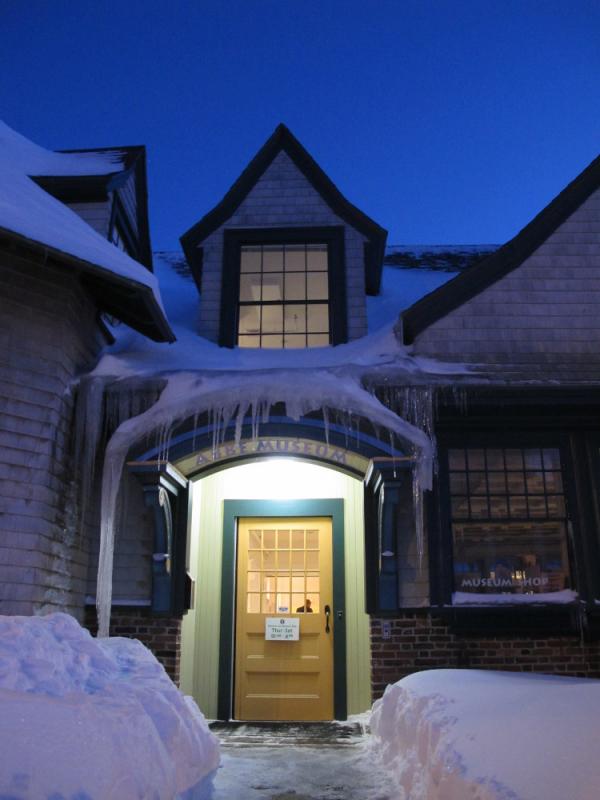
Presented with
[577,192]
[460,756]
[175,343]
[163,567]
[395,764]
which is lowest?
[395,764]

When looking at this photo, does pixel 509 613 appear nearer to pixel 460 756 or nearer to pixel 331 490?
pixel 331 490

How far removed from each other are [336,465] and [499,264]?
117 inches

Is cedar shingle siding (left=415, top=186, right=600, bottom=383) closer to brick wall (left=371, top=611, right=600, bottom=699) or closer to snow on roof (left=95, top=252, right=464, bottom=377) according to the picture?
snow on roof (left=95, top=252, right=464, bottom=377)

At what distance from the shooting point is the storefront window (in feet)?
22.9

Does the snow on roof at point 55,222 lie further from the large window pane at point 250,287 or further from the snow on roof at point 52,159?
the large window pane at point 250,287

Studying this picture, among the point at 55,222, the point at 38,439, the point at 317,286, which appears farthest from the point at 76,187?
the point at 38,439

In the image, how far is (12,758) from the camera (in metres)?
2.50

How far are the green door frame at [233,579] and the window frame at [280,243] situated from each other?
6.66ft

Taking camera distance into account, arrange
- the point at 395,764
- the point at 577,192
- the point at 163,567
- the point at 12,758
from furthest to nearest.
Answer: the point at 577,192 → the point at 163,567 → the point at 395,764 → the point at 12,758

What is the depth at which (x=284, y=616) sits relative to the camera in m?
8.39

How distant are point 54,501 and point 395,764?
3712 mm

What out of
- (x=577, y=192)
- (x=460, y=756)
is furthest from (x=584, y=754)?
(x=577, y=192)

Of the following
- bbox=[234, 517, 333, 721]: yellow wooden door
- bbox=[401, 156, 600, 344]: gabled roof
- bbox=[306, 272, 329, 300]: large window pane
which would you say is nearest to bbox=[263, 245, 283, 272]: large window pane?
bbox=[306, 272, 329, 300]: large window pane

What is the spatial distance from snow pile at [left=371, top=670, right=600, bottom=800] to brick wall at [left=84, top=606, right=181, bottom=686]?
2.61 meters
